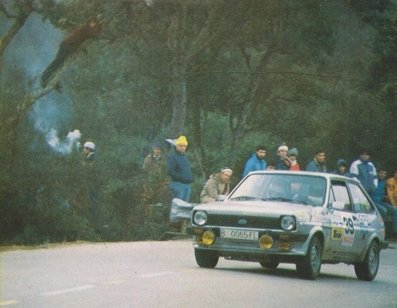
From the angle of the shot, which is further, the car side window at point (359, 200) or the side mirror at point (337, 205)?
the car side window at point (359, 200)

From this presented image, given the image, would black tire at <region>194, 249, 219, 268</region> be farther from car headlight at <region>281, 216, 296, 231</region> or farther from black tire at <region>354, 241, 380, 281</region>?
black tire at <region>354, 241, 380, 281</region>

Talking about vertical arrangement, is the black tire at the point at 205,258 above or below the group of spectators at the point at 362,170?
below

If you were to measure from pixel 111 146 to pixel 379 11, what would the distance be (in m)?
7.73

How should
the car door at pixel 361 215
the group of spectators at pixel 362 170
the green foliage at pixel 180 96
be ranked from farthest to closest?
1. the group of spectators at pixel 362 170
2. the green foliage at pixel 180 96
3. the car door at pixel 361 215

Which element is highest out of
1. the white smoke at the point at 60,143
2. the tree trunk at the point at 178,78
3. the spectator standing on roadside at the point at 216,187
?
the tree trunk at the point at 178,78

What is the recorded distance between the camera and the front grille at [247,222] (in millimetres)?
14930

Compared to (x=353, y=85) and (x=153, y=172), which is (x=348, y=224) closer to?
(x=153, y=172)

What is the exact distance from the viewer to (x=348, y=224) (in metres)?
16.3

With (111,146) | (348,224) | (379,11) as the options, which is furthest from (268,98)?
(348,224)

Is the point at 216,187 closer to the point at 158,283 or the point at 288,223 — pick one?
the point at 288,223

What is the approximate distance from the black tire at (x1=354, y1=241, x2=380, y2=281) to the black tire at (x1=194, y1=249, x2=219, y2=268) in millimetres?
2351

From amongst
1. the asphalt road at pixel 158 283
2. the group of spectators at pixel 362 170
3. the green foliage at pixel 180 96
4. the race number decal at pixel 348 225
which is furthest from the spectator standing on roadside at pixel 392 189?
the race number decal at pixel 348 225

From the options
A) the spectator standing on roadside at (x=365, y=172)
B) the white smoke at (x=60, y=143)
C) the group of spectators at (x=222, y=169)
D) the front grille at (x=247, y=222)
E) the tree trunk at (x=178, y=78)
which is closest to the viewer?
the front grille at (x=247, y=222)

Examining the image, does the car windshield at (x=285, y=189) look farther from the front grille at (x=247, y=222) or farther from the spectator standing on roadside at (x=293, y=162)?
the spectator standing on roadside at (x=293, y=162)
